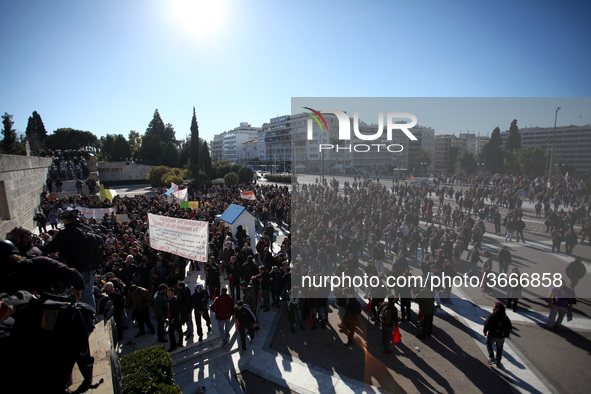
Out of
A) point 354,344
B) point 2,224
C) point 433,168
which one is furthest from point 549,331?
point 2,224

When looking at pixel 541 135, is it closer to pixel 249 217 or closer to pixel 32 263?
pixel 249 217

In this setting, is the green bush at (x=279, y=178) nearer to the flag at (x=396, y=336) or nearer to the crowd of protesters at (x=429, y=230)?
the crowd of protesters at (x=429, y=230)

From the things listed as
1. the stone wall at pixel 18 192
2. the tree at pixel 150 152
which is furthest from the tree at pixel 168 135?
the stone wall at pixel 18 192

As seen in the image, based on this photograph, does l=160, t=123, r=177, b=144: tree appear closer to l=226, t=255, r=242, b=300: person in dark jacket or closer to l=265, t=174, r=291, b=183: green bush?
l=265, t=174, r=291, b=183: green bush

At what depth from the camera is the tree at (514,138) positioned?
30.1 ft

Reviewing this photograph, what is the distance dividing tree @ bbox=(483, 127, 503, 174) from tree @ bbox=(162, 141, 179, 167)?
53089 mm

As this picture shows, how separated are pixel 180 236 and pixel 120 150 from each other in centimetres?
5125

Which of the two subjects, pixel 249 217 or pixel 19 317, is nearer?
pixel 19 317

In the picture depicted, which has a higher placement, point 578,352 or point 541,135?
point 541,135

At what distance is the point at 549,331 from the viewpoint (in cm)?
685

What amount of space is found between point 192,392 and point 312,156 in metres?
10.7

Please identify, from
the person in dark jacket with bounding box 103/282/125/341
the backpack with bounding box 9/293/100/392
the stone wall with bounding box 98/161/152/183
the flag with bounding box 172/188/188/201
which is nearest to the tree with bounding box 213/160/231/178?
the stone wall with bounding box 98/161/152/183

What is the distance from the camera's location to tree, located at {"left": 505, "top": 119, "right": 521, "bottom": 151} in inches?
361

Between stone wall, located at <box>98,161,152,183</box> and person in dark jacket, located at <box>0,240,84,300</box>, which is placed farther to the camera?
stone wall, located at <box>98,161,152,183</box>
